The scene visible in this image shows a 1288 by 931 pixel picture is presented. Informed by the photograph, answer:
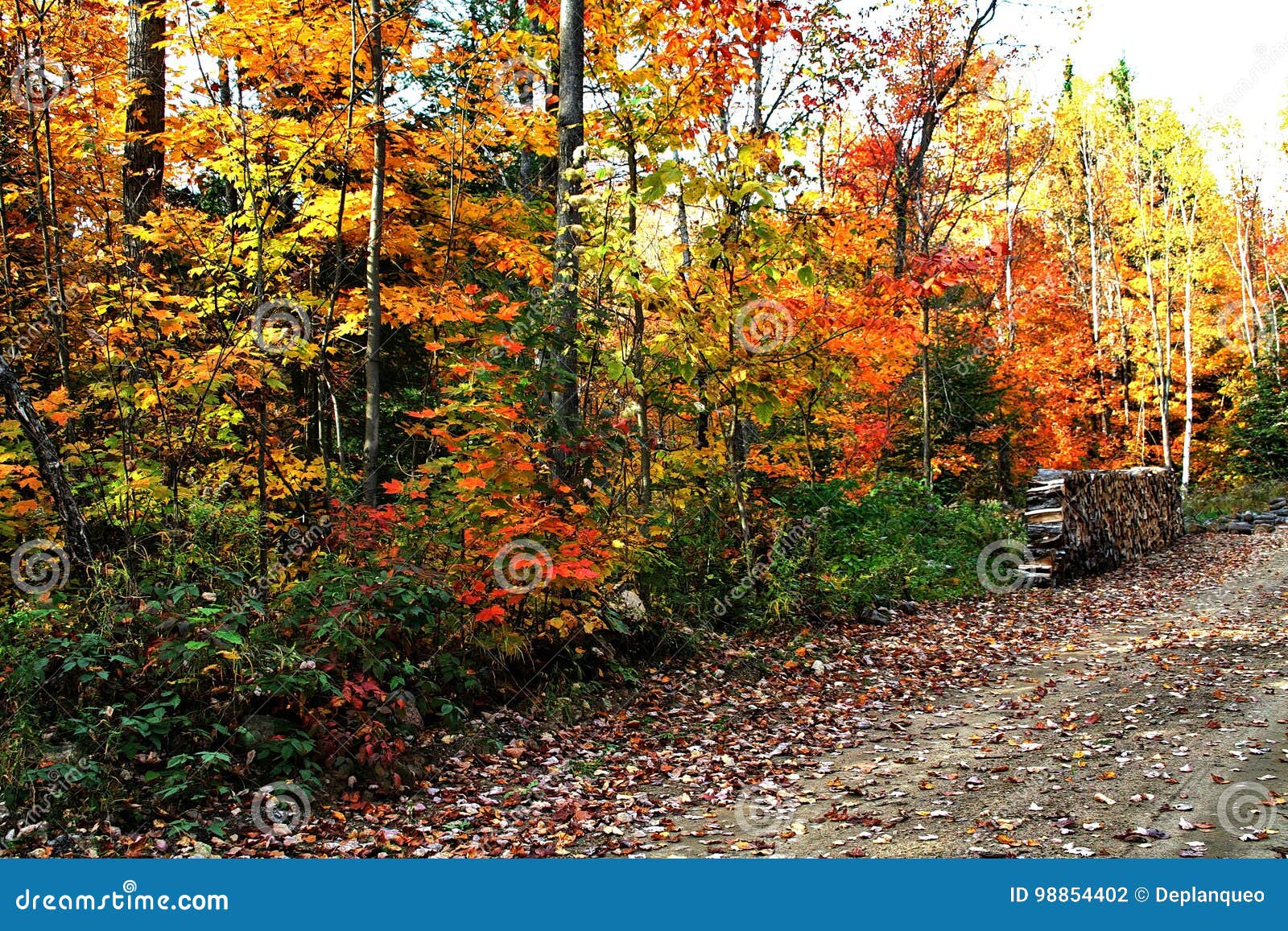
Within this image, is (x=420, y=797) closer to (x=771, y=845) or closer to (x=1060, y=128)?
(x=771, y=845)

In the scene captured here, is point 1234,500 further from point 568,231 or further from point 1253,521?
point 568,231

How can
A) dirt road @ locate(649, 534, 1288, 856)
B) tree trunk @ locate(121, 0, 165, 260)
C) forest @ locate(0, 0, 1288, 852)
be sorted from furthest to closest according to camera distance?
tree trunk @ locate(121, 0, 165, 260) < forest @ locate(0, 0, 1288, 852) < dirt road @ locate(649, 534, 1288, 856)

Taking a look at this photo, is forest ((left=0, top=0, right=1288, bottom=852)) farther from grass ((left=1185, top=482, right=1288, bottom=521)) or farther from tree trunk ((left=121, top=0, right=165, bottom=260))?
grass ((left=1185, top=482, right=1288, bottom=521))

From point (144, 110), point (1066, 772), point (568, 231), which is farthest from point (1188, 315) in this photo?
point (144, 110)

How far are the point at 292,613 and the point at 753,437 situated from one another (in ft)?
27.8

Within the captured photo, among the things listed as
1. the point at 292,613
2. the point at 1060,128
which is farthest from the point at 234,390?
the point at 1060,128

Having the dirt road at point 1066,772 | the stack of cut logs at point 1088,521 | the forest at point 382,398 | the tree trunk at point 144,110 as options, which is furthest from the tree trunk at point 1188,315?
the tree trunk at point 144,110

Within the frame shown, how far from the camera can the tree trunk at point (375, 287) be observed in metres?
7.09

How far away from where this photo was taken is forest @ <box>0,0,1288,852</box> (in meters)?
4.89

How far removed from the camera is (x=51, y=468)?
5512mm

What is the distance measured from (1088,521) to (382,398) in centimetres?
1096

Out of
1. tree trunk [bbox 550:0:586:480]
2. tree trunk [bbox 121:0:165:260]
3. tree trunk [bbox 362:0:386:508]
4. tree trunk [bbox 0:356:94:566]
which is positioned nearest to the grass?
tree trunk [bbox 550:0:586:480]

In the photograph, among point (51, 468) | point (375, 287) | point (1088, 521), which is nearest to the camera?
point (51, 468)

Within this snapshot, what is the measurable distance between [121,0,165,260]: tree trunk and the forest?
47 mm
